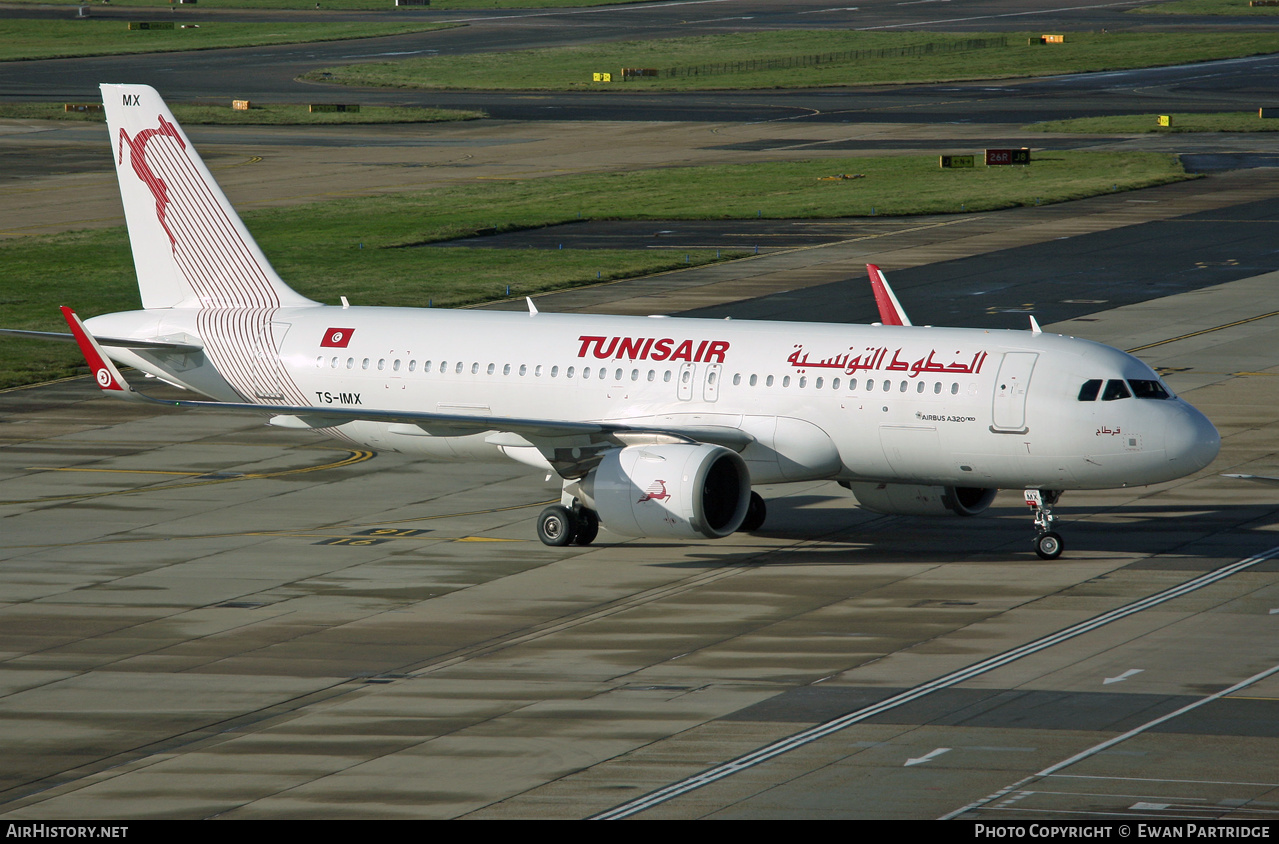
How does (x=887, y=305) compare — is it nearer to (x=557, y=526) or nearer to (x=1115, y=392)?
(x=1115, y=392)

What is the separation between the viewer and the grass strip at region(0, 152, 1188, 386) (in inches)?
2904

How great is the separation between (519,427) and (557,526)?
8.23 ft

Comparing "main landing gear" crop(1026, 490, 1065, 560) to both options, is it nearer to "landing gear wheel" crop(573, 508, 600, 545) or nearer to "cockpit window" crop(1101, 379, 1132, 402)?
"cockpit window" crop(1101, 379, 1132, 402)

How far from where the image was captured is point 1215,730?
86.3 feet

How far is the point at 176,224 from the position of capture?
148ft

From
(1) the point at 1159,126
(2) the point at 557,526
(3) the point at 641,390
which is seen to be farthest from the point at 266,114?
(2) the point at 557,526

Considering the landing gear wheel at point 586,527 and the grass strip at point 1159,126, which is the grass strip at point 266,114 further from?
the landing gear wheel at point 586,527

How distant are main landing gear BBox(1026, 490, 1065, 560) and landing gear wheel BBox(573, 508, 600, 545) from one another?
9.50 m

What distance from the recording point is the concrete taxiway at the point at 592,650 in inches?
958

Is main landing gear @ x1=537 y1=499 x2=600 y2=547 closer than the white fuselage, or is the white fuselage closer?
the white fuselage

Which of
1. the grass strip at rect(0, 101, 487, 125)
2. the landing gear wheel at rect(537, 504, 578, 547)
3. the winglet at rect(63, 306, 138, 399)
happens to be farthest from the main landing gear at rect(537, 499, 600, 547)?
the grass strip at rect(0, 101, 487, 125)

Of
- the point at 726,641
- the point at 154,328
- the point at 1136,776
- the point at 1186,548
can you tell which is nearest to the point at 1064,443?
the point at 1186,548

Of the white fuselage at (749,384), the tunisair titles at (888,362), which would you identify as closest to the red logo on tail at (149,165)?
the white fuselage at (749,384)

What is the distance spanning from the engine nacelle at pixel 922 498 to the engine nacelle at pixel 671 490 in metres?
3.55
